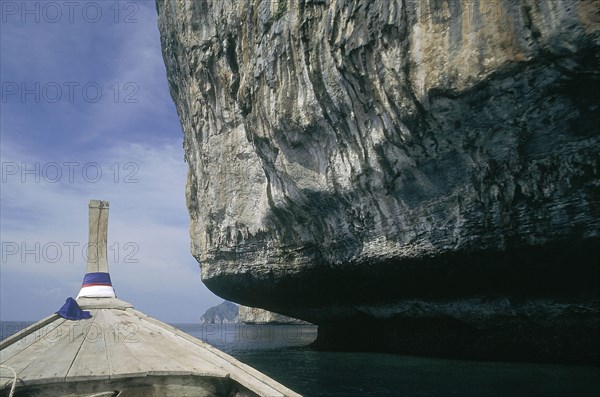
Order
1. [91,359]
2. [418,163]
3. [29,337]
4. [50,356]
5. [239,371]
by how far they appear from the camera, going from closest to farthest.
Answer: [239,371] < [91,359] < [50,356] < [29,337] < [418,163]

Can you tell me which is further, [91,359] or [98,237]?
[98,237]

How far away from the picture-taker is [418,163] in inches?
506

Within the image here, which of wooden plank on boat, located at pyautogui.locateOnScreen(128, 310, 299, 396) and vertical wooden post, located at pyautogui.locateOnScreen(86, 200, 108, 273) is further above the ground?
vertical wooden post, located at pyautogui.locateOnScreen(86, 200, 108, 273)

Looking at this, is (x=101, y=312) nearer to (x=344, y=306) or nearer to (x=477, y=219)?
(x=477, y=219)

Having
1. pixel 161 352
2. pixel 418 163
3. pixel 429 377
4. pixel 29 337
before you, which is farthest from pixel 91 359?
pixel 418 163

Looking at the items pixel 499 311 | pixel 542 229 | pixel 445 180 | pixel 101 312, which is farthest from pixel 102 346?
pixel 499 311

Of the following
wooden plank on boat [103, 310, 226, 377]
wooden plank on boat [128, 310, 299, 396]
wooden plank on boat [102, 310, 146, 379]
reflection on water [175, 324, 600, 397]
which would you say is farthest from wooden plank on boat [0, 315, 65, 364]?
reflection on water [175, 324, 600, 397]

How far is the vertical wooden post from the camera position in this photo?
10984 mm

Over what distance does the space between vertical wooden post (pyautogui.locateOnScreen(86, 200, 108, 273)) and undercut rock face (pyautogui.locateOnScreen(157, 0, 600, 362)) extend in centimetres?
653

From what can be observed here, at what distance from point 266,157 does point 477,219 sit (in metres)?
7.93

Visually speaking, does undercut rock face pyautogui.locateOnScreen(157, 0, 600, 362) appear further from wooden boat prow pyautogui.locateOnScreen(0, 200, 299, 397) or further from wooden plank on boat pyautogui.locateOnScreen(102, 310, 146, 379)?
wooden plank on boat pyautogui.locateOnScreen(102, 310, 146, 379)

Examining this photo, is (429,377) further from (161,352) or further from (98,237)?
(98,237)

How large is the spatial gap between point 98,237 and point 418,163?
26.6 feet

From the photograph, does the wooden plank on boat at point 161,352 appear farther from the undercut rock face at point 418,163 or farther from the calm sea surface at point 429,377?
the undercut rock face at point 418,163
